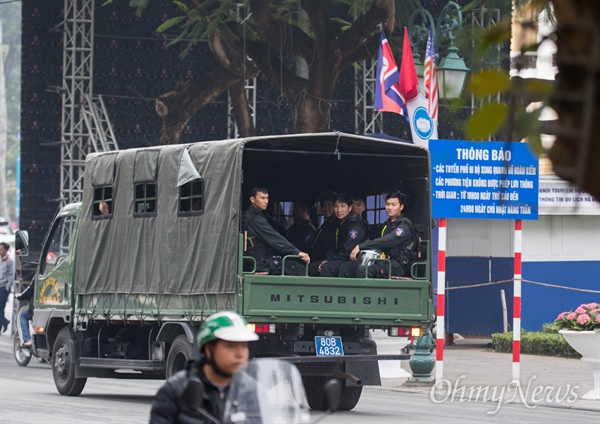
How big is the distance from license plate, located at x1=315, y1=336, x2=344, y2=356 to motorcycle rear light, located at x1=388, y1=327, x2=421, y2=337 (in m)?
0.71

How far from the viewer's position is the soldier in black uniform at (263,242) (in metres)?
15.1

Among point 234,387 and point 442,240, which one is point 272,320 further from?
point 234,387

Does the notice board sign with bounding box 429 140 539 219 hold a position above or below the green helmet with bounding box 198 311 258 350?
above

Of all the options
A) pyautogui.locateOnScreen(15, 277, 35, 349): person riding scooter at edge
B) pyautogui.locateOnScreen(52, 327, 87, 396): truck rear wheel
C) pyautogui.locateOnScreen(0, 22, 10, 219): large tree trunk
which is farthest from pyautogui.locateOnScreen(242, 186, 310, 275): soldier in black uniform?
pyautogui.locateOnScreen(0, 22, 10, 219): large tree trunk

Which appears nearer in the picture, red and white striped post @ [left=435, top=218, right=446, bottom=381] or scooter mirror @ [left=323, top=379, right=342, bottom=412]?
scooter mirror @ [left=323, top=379, right=342, bottom=412]

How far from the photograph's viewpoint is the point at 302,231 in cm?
1714

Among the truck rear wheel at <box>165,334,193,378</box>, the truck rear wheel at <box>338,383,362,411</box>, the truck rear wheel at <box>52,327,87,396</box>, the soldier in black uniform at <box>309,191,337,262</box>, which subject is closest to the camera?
the truck rear wheel at <box>165,334,193,378</box>

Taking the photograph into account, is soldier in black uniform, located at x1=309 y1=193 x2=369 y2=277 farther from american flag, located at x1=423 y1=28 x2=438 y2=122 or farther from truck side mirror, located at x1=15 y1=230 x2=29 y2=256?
truck side mirror, located at x1=15 y1=230 x2=29 y2=256

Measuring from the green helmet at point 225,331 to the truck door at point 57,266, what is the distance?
1259 cm

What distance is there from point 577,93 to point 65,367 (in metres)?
15.1

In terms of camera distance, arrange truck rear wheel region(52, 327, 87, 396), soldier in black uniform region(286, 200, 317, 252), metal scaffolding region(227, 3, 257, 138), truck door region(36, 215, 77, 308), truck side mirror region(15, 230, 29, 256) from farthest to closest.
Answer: metal scaffolding region(227, 3, 257, 138)
truck side mirror region(15, 230, 29, 256)
truck door region(36, 215, 77, 308)
soldier in black uniform region(286, 200, 317, 252)
truck rear wheel region(52, 327, 87, 396)

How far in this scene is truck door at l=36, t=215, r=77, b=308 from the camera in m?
17.8

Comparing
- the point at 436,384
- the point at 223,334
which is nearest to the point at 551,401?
the point at 436,384

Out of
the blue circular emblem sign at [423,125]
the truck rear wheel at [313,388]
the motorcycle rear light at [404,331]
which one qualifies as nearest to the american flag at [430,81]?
the blue circular emblem sign at [423,125]
